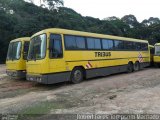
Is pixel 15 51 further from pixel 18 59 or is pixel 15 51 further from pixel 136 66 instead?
pixel 136 66

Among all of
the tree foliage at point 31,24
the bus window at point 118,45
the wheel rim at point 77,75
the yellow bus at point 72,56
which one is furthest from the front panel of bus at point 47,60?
the tree foliage at point 31,24

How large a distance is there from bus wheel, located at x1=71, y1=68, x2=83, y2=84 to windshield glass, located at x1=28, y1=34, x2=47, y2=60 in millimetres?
2301

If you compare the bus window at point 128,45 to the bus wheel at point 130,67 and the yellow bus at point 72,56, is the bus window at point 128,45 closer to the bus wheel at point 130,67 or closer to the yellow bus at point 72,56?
the yellow bus at point 72,56

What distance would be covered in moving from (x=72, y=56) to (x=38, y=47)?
1953 millimetres

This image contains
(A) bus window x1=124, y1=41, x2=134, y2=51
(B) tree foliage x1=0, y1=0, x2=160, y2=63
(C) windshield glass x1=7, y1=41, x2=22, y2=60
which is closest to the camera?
(C) windshield glass x1=7, y1=41, x2=22, y2=60

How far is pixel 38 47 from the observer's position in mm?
11500

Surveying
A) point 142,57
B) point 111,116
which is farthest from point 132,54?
point 111,116

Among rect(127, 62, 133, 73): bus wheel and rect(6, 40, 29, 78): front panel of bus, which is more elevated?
rect(6, 40, 29, 78): front panel of bus

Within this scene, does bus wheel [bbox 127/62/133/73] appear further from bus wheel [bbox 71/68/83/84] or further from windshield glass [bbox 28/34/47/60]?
windshield glass [bbox 28/34/47/60]

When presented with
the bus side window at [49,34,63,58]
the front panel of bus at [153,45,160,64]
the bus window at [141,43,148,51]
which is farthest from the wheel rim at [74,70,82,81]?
the front panel of bus at [153,45,160,64]

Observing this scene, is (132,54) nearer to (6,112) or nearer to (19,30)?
(6,112)

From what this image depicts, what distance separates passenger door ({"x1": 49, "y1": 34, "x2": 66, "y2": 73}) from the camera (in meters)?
11.1

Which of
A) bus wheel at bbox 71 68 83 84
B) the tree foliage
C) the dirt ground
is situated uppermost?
the tree foliage

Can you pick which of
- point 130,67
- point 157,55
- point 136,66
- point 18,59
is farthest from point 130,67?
point 18,59
